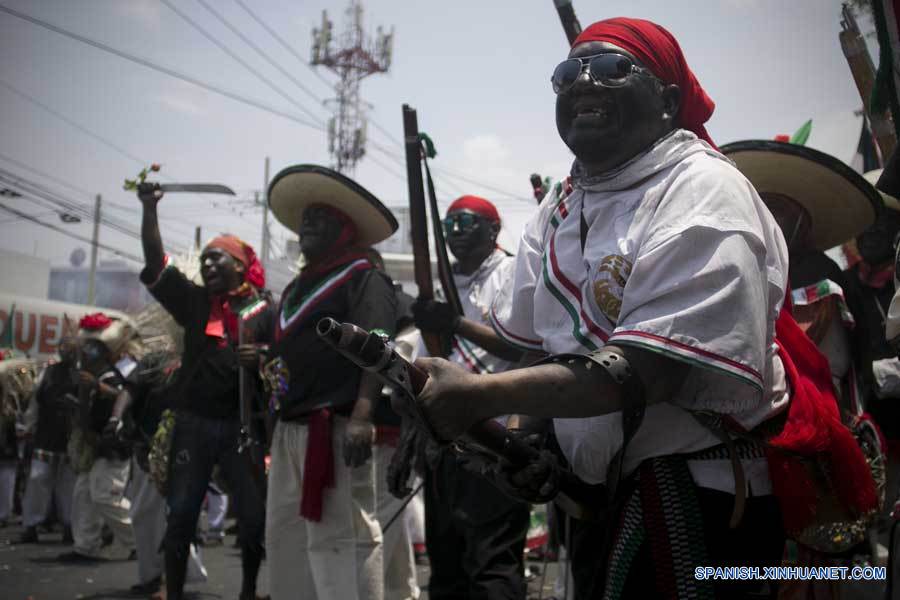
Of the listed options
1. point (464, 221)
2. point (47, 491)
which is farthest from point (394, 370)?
point (47, 491)

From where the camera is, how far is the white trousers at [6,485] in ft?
34.3

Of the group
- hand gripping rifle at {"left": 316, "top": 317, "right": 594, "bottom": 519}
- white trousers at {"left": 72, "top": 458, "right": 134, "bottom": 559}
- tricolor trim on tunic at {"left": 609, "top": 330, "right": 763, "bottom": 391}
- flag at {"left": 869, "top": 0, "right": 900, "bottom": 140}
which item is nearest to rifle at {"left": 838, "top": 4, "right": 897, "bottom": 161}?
flag at {"left": 869, "top": 0, "right": 900, "bottom": 140}

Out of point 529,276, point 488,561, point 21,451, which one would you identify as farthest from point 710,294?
point 21,451

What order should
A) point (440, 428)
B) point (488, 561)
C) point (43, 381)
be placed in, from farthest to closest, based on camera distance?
point (43, 381), point (488, 561), point (440, 428)

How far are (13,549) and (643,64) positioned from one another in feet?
28.3

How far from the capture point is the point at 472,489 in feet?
14.3

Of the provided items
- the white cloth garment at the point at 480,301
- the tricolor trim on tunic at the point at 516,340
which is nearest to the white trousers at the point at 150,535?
the white cloth garment at the point at 480,301

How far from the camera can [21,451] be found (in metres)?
11.6

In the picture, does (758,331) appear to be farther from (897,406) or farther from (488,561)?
(897,406)

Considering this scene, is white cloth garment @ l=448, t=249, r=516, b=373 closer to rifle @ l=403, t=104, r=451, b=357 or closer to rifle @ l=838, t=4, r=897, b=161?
rifle @ l=403, t=104, r=451, b=357

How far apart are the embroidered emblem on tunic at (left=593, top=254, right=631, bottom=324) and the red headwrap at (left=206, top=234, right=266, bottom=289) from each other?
172 inches

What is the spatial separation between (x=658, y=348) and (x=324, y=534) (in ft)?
10.8

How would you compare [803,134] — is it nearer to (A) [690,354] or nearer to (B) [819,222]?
(B) [819,222]

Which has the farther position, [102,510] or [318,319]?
[102,510]
